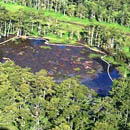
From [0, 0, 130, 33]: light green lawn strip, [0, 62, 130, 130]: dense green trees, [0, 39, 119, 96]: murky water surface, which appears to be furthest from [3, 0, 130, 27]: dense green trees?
[0, 62, 130, 130]: dense green trees

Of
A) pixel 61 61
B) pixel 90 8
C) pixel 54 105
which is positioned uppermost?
pixel 90 8

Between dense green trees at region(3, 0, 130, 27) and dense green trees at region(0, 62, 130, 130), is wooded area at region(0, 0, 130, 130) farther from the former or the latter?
dense green trees at region(3, 0, 130, 27)

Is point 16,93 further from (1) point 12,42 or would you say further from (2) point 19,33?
(2) point 19,33

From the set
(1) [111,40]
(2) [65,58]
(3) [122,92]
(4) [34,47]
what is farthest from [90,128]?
(1) [111,40]

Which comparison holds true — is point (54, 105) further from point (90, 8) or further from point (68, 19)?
point (90, 8)

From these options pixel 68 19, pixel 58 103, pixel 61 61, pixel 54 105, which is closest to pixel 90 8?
pixel 68 19

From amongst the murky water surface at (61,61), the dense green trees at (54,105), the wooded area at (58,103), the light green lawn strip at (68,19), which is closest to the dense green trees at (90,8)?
the light green lawn strip at (68,19)
